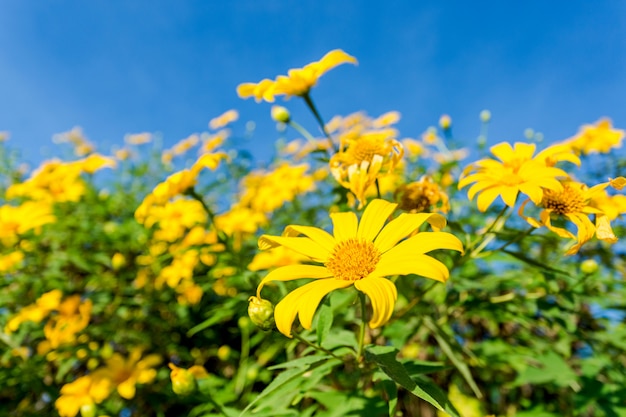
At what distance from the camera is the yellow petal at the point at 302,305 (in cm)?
75

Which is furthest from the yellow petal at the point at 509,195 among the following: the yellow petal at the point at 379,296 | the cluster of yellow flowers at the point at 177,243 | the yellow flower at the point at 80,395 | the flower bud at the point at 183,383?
the yellow flower at the point at 80,395

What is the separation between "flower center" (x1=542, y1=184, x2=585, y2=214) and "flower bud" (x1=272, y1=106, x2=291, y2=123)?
1.04 metres

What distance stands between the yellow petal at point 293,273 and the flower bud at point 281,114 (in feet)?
3.36

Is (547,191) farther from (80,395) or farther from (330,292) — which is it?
(80,395)

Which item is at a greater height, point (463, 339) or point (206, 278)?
point (206, 278)

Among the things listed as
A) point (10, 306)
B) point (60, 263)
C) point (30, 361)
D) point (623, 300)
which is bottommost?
point (30, 361)

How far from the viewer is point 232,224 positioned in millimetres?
2508

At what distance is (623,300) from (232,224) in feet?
6.29

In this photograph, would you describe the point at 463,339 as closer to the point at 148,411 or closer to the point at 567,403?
the point at 567,403

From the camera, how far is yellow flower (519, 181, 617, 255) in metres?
1.03

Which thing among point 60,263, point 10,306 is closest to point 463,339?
point 60,263

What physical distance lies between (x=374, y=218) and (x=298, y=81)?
0.67m

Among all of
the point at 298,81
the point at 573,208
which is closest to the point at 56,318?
the point at 298,81

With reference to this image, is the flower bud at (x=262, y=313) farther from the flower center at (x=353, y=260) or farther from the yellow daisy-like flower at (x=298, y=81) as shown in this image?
the yellow daisy-like flower at (x=298, y=81)
